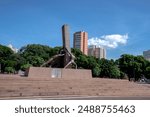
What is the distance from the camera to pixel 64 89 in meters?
20.3

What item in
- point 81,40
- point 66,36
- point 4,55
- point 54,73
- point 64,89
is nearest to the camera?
point 64,89

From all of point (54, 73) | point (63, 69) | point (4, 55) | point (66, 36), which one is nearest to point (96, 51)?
point (4, 55)

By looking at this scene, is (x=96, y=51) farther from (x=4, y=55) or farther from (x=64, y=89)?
(x=64, y=89)

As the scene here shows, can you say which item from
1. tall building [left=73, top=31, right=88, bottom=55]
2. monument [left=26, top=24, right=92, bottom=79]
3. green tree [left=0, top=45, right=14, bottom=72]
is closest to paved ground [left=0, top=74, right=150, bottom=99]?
monument [left=26, top=24, right=92, bottom=79]

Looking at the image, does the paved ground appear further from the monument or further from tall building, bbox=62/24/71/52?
tall building, bbox=62/24/71/52

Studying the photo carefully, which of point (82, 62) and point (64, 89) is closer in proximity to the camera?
point (64, 89)

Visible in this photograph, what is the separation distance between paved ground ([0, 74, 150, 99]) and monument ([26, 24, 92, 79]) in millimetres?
1350

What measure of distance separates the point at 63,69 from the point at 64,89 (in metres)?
Result: 4.16

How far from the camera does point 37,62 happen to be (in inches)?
2018

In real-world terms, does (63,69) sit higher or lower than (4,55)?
lower

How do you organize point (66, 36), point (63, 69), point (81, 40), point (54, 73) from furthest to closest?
point (81, 40) → point (66, 36) → point (63, 69) → point (54, 73)

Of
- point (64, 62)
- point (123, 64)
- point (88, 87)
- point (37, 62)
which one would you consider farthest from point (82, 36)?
point (88, 87)

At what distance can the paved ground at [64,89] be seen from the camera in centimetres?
1789

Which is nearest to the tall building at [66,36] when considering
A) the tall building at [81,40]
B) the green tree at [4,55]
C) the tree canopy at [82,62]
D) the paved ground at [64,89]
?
the paved ground at [64,89]
